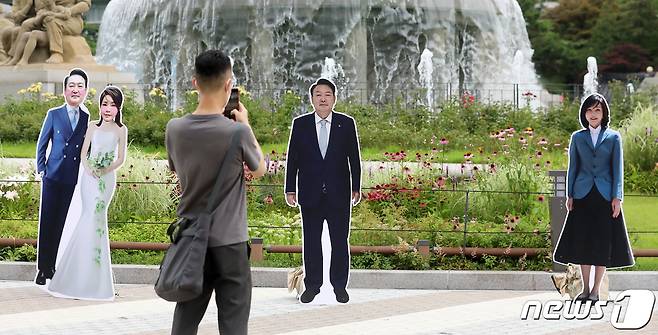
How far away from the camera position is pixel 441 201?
13523 millimetres

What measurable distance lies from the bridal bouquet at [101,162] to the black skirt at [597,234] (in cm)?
360

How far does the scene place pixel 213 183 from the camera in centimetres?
634

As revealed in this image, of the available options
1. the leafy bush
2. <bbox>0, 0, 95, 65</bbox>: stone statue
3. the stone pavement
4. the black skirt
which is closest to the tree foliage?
<bbox>0, 0, 95, 65</bbox>: stone statue

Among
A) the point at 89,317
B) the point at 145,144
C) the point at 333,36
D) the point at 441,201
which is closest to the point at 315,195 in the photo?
the point at 89,317

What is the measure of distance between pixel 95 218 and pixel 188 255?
4.27 meters

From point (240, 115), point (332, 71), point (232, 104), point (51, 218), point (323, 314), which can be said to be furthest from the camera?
point (332, 71)

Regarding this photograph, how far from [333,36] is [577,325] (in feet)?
64.0

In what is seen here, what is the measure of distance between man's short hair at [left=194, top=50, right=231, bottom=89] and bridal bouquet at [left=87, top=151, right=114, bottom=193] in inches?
160

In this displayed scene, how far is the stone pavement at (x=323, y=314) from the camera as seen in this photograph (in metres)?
8.94

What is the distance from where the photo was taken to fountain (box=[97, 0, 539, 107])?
28.2 m

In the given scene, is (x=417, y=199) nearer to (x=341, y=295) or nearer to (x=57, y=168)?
(x=341, y=295)

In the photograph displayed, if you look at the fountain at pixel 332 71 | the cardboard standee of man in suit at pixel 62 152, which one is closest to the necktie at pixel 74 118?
the cardboard standee of man in suit at pixel 62 152

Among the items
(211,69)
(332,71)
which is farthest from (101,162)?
(332,71)

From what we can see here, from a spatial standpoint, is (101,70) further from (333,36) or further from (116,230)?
(116,230)
